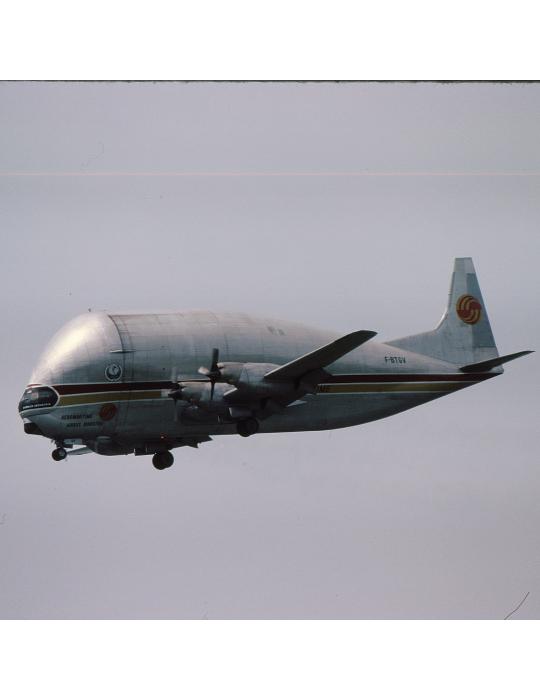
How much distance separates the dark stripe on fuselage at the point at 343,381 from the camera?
24.8 metres

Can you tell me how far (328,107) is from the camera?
26750mm

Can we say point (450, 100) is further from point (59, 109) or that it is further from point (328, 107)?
point (59, 109)

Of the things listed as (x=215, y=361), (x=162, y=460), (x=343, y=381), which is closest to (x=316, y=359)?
(x=215, y=361)

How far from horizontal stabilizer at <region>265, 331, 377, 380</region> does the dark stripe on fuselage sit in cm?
125

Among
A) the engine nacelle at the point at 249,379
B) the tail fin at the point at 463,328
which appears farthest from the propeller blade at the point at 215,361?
the tail fin at the point at 463,328

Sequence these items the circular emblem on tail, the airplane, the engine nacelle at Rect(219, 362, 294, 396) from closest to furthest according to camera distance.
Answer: the engine nacelle at Rect(219, 362, 294, 396) → the airplane → the circular emblem on tail

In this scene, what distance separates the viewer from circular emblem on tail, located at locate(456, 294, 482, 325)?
28.7m

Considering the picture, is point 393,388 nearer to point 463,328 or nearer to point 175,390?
point 463,328

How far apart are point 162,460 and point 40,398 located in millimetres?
3444

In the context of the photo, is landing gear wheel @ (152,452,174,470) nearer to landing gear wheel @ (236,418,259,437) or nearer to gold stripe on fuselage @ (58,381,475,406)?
gold stripe on fuselage @ (58,381,475,406)

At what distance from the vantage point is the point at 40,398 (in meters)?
24.7

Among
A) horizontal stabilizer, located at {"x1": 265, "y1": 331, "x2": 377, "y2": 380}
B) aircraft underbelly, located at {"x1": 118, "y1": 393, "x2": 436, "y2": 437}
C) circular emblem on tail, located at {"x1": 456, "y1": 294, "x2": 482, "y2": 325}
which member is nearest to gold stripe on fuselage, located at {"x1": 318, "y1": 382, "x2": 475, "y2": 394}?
Result: aircraft underbelly, located at {"x1": 118, "y1": 393, "x2": 436, "y2": 437}

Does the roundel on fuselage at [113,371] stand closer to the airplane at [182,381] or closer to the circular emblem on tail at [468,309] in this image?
the airplane at [182,381]
